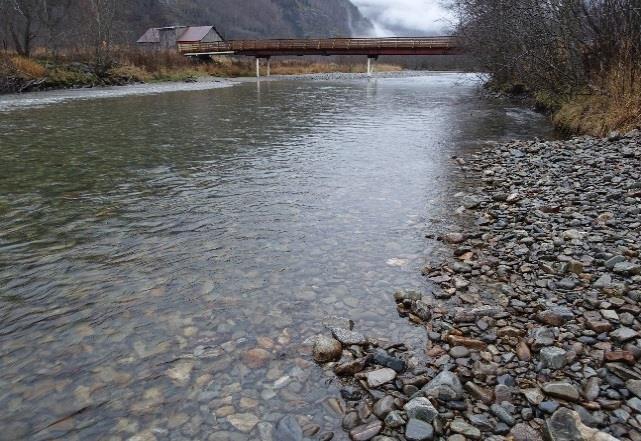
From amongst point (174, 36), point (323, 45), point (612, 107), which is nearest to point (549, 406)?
point (612, 107)

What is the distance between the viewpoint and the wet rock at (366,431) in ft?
9.98

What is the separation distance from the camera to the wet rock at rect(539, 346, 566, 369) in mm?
3479

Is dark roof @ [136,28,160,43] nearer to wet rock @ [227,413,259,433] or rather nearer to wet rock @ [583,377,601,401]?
wet rock @ [227,413,259,433]

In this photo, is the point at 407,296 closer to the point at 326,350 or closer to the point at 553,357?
the point at 326,350

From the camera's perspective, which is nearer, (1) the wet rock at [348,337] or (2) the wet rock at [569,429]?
(2) the wet rock at [569,429]

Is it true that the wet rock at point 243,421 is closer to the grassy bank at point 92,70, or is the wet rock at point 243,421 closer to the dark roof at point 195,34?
the grassy bank at point 92,70

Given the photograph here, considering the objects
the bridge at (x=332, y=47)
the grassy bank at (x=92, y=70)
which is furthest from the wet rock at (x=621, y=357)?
the bridge at (x=332, y=47)

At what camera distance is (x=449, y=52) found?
170ft

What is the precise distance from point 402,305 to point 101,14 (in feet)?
146

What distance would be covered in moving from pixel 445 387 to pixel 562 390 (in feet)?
2.54

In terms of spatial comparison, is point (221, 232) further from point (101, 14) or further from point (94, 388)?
point (101, 14)

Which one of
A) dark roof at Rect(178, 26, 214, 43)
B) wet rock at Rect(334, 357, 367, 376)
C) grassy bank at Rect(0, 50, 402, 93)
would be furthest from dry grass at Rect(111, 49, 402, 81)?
wet rock at Rect(334, 357, 367, 376)

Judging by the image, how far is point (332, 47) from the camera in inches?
2325

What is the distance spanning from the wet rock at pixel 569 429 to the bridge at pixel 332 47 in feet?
174
